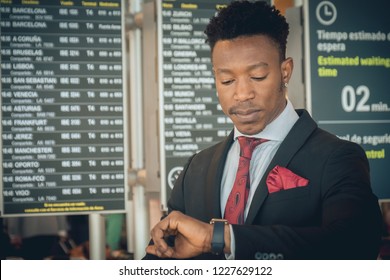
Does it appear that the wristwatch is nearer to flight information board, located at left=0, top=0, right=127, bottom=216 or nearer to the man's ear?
the man's ear

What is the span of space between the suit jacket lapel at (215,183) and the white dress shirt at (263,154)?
0.08 ft

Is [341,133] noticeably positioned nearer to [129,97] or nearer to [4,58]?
[129,97]

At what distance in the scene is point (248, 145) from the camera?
1.45 m

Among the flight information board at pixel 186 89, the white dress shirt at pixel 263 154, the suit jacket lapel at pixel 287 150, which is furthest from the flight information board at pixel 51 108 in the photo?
the suit jacket lapel at pixel 287 150

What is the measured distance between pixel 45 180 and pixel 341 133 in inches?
45.6

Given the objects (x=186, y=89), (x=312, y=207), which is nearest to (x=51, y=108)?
(x=186, y=89)

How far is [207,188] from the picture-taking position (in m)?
1.43

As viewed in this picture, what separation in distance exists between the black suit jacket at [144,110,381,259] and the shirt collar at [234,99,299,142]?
0.02 m

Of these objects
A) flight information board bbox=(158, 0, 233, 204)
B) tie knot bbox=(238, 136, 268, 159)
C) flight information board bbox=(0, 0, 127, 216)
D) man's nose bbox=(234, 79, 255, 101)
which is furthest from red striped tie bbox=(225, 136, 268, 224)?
flight information board bbox=(0, 0, 127, 216)

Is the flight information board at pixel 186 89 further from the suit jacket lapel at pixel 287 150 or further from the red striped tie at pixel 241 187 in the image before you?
the suit jacket lapel at pixel 287 150

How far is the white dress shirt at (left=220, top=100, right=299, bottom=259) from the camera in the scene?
4.60ft

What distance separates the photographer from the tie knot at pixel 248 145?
1.44 meters

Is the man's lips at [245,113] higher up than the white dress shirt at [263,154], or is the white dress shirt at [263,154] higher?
the man's lips at [245,113]
